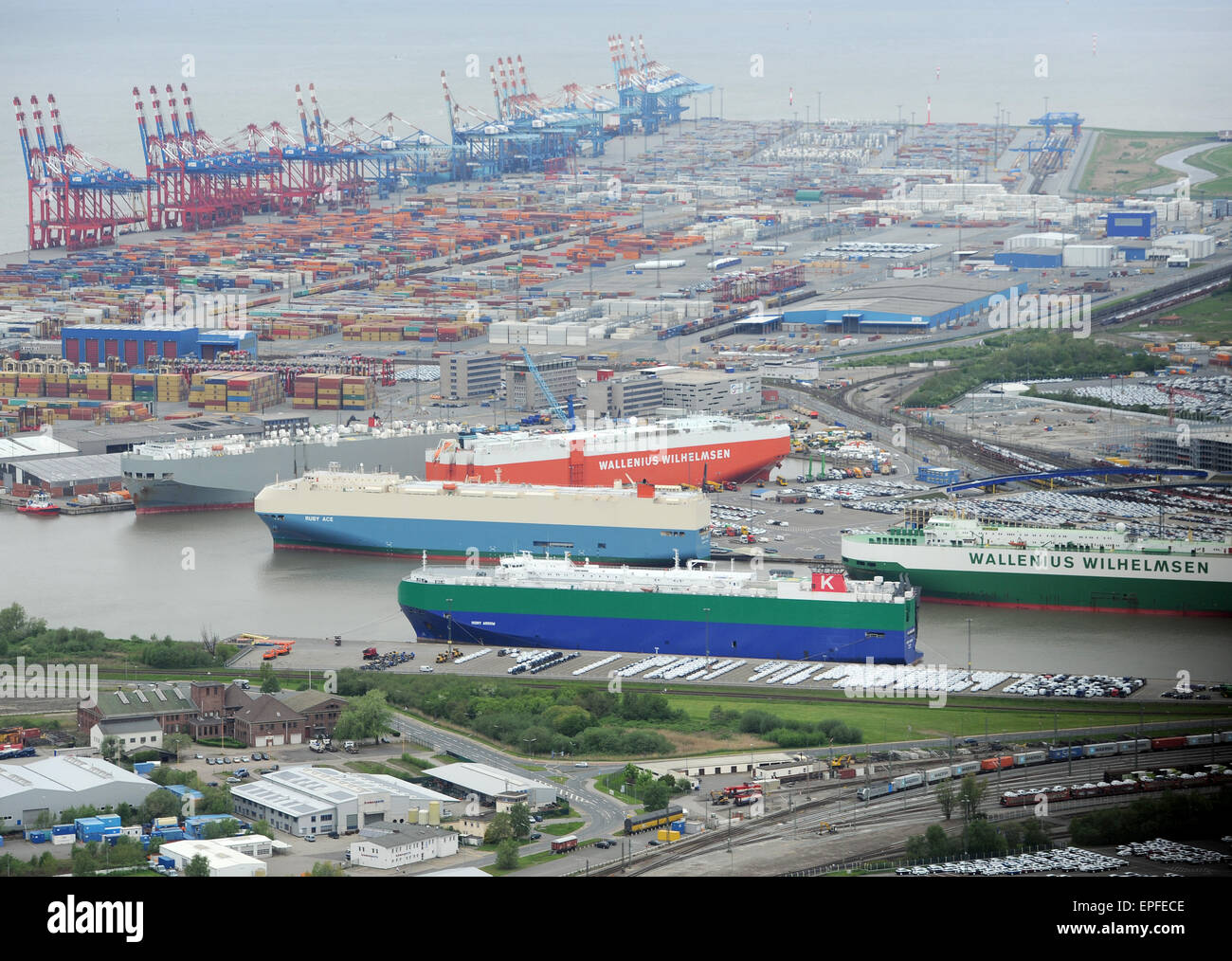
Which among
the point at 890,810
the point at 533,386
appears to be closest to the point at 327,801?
the point at 890,810

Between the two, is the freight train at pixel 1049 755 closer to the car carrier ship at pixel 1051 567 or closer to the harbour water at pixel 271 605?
the harbour water at pixel 271 605

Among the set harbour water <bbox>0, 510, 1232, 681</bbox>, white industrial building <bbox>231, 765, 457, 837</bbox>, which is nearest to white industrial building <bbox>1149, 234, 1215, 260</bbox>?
harbour water <bbox>0, 510, 1232, 681</bbox>

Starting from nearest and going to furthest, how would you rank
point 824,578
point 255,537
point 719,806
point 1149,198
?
point 719,806 → point 824,578 → point 255,537 → point 1149,198

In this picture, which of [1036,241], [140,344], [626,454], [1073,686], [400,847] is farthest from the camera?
[1036,241]

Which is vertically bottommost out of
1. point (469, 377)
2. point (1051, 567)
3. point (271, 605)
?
point (271, 605)

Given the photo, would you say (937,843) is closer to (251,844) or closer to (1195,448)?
(251,844)

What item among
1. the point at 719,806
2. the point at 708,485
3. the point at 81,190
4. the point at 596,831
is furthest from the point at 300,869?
the point at 81,190
